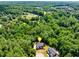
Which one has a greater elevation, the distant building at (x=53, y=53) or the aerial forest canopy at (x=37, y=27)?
the aerial forest canopy at (x=37, y=27)

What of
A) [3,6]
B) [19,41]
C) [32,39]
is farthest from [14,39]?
[3,6]

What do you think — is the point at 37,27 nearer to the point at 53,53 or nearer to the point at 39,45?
the point at 39,45

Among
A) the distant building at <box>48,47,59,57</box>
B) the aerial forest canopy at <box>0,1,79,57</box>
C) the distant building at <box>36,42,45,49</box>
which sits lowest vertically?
the distant building at <box>48,47,59,57</box>

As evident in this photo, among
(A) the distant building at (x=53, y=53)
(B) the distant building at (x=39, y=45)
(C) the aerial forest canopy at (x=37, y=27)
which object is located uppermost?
(C) the aerial forest canopy at (x=37, y=27)

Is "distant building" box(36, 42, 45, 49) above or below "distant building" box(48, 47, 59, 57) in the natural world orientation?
above

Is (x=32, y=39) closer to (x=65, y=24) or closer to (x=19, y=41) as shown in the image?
(x=19, y=41)

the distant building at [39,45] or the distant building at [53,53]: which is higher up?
the distant building at [39,45]

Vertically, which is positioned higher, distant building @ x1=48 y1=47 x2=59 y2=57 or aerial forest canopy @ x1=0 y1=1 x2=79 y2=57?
aerial forest canopy @ x1=0 y1=1 x2=79 y2=57

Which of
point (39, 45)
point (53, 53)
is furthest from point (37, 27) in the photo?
point (53, 53)
